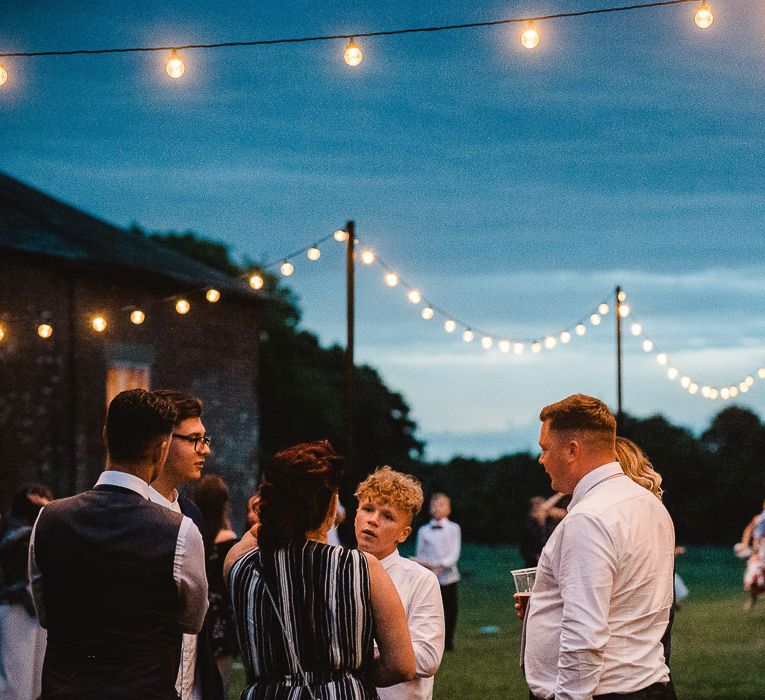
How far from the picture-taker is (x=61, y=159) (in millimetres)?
58719

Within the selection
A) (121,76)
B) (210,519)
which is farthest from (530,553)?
(121,76)

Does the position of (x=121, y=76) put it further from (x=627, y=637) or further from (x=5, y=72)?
(x=627, y=637)

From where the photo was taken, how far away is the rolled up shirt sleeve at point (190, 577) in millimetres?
3127

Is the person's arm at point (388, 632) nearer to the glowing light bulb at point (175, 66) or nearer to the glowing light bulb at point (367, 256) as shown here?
the glowing light bulb at point (175, 66)

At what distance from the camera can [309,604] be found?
9.68ft

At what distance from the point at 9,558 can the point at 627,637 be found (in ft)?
13.5

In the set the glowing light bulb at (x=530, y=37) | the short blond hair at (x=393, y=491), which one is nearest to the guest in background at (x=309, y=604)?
the short blond hair at (x=393, y=491)

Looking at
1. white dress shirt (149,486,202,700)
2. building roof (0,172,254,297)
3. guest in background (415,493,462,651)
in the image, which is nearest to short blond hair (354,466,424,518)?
white dress shirt (149,486,202,700)

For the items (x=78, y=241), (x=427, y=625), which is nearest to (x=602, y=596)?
(x=427, y=625)

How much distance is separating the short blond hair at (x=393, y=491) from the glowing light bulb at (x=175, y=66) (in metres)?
4.70

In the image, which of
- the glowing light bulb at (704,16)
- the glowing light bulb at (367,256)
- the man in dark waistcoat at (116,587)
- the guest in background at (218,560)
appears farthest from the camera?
the glowing light bulb at (367,256)

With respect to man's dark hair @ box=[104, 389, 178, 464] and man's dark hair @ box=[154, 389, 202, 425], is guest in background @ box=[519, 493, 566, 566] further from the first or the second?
man's dark hair @ box=[104, 389, 178, 464]

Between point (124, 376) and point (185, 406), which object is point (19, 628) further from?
point (124, 376)

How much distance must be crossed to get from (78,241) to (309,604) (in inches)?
715
